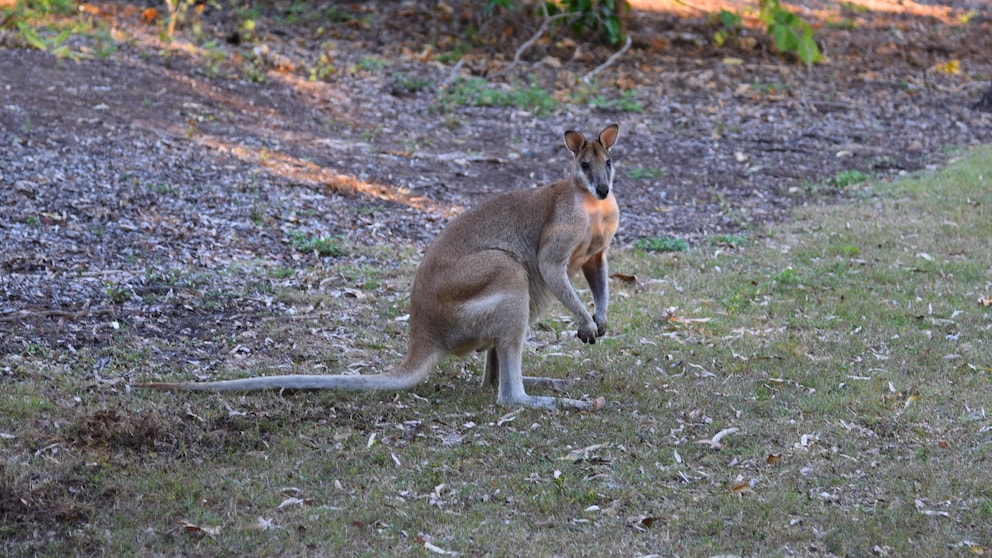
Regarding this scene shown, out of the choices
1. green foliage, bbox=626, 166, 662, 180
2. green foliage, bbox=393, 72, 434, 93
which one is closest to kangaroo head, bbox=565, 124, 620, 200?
green foliage, bbox=626, 166, 662, 180

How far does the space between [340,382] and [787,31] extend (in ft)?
32.4

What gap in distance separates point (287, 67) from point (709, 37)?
622 cm

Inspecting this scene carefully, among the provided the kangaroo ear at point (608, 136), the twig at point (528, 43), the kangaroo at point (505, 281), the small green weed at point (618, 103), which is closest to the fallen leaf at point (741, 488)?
the kangaroo at point (505, 281)

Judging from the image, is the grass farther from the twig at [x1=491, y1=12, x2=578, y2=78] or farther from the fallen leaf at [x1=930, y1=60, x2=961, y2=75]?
the fallen leaf at [x1=930, y1=60, x2=961, y2=75]

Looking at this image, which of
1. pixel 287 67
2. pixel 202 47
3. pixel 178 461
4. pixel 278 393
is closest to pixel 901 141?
pixel 287 67

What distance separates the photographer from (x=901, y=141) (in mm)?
11555

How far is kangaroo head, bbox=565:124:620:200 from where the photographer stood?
205 inches

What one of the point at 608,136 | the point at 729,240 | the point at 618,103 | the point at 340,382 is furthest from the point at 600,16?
the point at 340,382

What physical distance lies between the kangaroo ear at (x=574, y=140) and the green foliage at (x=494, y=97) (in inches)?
260

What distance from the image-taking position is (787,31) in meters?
13.1

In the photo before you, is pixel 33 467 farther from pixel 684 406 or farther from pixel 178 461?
pixel 684 406

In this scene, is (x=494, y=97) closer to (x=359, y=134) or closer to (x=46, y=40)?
(x=359, y=134)

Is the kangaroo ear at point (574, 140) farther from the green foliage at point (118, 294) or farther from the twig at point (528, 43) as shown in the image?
the twig at point (528, 43)

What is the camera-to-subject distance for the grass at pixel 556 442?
3836 millimetres
